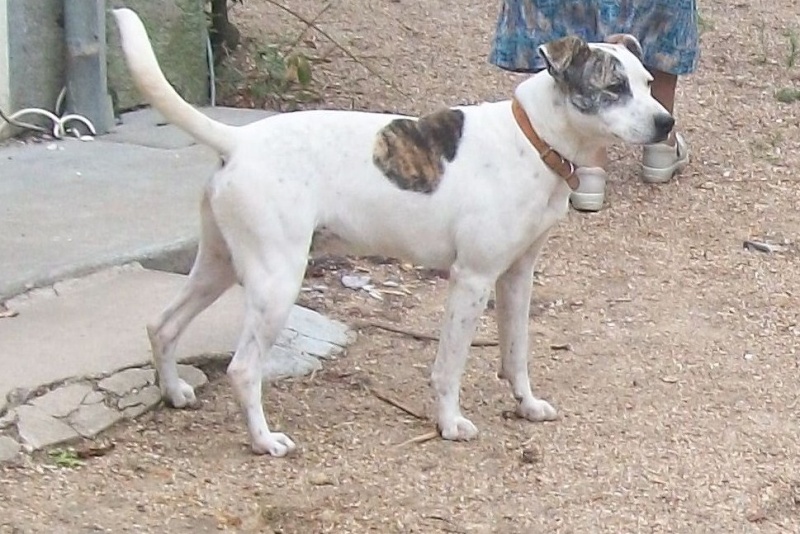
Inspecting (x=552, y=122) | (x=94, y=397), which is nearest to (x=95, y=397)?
(x=94, y=397)

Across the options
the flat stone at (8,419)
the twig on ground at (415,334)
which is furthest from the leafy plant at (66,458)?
the twig on ground at (415,334)

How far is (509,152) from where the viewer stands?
12.5ft

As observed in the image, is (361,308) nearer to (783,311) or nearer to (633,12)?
(783,311)

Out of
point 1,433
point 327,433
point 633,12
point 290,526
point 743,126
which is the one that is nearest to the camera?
point 290,526

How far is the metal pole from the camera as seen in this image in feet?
20.4

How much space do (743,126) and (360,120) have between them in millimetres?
4091

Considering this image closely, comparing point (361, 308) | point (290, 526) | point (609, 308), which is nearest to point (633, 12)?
point (609, 308)

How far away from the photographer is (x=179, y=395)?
4.04 metres

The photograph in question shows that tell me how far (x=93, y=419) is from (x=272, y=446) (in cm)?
49

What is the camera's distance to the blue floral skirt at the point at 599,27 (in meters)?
5.93

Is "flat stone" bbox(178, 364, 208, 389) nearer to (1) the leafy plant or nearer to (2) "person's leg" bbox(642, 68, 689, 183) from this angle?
(1) the leafy plant

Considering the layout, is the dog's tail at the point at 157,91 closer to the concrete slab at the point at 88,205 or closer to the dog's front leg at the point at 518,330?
the dog's front leg at the point at 518,330

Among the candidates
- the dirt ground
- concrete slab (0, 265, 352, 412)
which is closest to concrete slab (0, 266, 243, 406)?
concrete slab (0, 265, 352, 412)

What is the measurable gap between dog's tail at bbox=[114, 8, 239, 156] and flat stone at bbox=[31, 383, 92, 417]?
779mm
